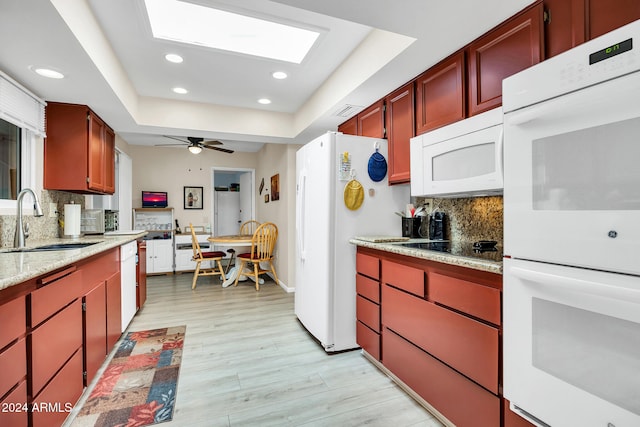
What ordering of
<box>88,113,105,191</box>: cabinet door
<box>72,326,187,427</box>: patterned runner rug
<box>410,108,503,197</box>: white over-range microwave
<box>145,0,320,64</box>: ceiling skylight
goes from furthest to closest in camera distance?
Result: <box>88,113,105,191</box>: cabinet door
<box>145,0,320,64</box>: ceiling skylight
<box>72,326,187,427</box>: patterned runner rug
<box>410,108,503,197</box>: white over-range microwave

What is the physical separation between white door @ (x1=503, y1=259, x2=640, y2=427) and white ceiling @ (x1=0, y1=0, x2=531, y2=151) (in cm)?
136

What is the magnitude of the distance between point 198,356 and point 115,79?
2381mm

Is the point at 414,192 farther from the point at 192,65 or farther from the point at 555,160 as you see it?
the point at 192,65

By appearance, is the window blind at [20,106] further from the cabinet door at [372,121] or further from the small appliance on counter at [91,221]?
the cabinet door at [372,121]

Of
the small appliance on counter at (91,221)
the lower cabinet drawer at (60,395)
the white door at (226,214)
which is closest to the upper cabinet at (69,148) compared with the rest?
the small appliance on counter at (91,221)

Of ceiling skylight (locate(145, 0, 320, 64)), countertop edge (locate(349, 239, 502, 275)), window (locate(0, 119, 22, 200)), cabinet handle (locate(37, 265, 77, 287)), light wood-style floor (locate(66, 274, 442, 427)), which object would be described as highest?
ceiling skylight (locate(145, 0, 320, 64))

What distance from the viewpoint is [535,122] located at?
112cm

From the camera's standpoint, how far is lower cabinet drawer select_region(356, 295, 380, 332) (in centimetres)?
227

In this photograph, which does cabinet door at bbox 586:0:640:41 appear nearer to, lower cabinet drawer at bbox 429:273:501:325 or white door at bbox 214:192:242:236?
lower cabinet drawer at bbox 429:273:501:325

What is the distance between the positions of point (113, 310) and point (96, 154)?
1602 millimetres

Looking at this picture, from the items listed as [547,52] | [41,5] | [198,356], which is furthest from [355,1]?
[198,356]

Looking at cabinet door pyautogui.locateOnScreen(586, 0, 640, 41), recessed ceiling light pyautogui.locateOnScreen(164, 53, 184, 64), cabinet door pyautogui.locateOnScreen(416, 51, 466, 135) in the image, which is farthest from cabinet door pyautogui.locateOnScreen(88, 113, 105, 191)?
cabinet door pyautogui.locateOnScreen(586, 0, 640, 41)

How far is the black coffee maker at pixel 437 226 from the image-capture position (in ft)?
7.85

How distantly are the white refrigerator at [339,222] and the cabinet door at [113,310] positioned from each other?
1618 millimetres
